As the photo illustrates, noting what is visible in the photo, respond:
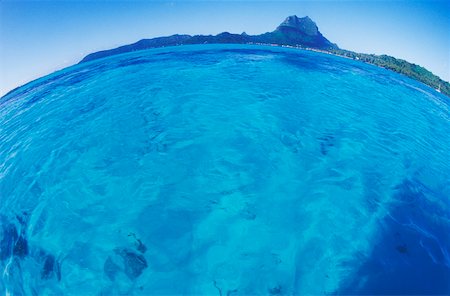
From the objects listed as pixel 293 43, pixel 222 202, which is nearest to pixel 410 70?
pixel 293 43

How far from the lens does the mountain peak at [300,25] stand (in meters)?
54.8

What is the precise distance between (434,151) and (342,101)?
4314mm

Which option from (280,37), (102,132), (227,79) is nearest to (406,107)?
(227,79)

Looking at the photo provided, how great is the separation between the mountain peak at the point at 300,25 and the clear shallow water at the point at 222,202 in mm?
52154

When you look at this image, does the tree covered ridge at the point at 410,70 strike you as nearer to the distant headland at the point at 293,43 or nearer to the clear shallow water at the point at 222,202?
the distant headland at the point at 293,43

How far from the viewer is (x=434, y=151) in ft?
28.8

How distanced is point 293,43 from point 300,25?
14810mm

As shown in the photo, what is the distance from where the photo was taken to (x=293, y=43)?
45.9 m

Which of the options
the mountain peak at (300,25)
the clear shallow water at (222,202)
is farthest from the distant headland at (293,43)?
the clear shallow water at (222,202)

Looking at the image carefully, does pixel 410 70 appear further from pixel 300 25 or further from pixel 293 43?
pixel 300 25

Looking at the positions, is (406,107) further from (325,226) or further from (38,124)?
(38,124)

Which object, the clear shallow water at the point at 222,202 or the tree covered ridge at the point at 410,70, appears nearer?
the clear shallow water at the point at 222,202

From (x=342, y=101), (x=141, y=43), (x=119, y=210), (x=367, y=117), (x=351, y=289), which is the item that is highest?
(x=141, y=43)

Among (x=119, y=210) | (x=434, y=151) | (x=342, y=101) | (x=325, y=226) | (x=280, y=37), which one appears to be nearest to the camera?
(x=325, y=226)
